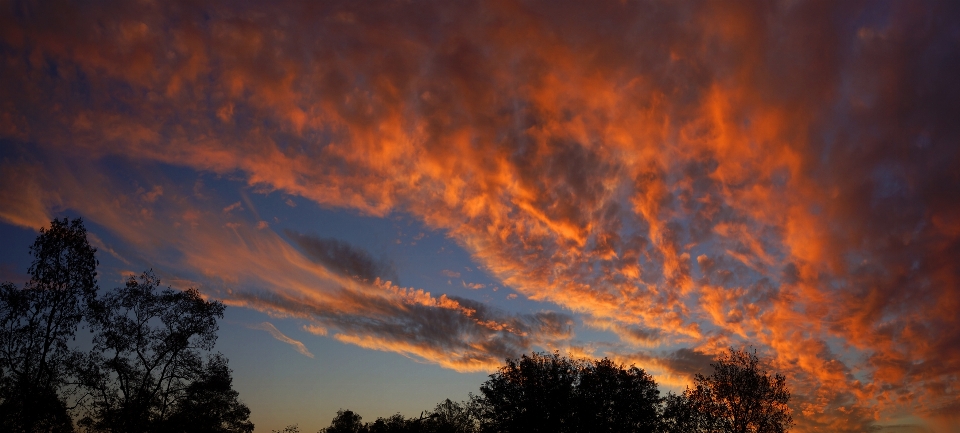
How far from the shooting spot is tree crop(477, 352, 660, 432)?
59.2 metres

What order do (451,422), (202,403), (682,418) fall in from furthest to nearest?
(451,422) → (682,418) → (202,403)

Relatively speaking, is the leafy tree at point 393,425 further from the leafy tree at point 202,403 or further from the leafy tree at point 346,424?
the leafy tree at point 202,403

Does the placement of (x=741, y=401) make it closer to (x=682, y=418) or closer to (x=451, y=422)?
(x=682, y=418)

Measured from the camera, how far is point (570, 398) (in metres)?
61.4

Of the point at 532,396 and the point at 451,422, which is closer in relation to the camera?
the point at 532,396

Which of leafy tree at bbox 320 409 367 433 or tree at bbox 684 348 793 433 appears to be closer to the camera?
tree at bbox 684 348 793 433

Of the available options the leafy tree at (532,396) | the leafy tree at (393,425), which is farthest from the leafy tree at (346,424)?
the leafy tree at (532,396)

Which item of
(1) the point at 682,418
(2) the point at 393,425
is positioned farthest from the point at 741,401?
(2) the point at 393,425

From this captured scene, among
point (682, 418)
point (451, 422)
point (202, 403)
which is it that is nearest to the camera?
point (202, 403)

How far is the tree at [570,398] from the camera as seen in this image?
5925 cm

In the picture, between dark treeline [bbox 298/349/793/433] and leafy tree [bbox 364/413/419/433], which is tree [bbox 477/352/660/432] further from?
leafy tree [bbox 364/413/419/433]

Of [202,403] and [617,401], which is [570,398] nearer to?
[617,401]

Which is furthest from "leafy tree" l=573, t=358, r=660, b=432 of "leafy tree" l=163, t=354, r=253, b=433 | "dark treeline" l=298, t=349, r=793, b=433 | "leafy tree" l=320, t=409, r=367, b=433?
"leafy tree" l=320, t=409, r=367, b=433

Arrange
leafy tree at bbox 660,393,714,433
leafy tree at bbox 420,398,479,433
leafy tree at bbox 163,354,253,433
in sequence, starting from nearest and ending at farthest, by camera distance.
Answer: leafy tree at bbox 163,354,253,433, leafy tree at bbox 660,393,714,433, leafy tree at bbox 420,398,479,433
